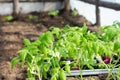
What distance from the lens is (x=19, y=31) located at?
4.37m

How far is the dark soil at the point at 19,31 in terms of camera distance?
2.80 metres

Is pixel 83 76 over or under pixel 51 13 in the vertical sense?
under

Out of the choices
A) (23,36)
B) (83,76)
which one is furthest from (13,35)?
(83,76)

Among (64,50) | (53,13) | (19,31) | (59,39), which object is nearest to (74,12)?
(53,13)

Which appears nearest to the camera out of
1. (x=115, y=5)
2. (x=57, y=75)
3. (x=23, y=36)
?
(x=57, y=75)

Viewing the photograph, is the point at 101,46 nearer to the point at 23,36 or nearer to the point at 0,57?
the point at 0,57

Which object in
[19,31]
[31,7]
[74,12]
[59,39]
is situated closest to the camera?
[59,39]

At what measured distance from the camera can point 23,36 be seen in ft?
13.5

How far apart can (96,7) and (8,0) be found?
1.78m

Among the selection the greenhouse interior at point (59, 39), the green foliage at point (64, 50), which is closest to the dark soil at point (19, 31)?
the greenhouse interior at point (59, 39)

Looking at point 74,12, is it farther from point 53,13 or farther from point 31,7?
point 31,7

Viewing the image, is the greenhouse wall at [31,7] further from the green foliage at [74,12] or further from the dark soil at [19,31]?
the green foliage at [74,12]

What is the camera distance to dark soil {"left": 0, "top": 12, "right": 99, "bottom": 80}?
2.80 m

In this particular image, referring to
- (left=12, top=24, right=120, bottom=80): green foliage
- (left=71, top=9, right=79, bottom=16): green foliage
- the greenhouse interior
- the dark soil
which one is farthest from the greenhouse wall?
(left=12, top=24, right=120, bottom=80): green foliage
